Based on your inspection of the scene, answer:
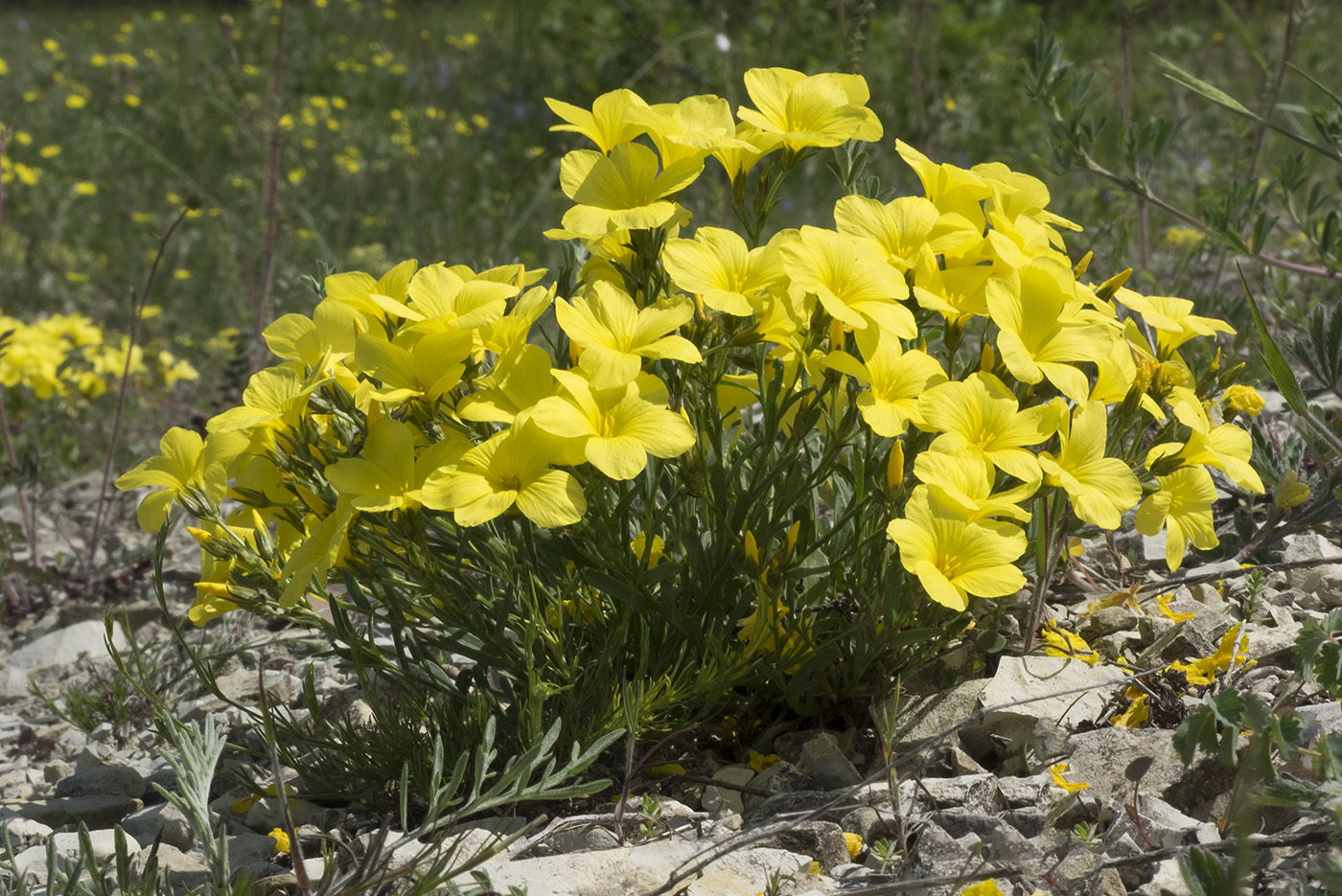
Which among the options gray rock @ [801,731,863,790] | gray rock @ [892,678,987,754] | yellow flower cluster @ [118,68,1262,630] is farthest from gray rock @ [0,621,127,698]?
gray rock @ [892,678,987,754]

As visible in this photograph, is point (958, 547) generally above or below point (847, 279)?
below

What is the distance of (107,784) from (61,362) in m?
2.71

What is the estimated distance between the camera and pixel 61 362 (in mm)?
4324

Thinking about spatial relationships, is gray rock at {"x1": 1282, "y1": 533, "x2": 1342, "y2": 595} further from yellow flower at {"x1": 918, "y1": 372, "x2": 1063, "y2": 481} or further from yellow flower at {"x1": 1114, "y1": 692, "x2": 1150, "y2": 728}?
yellow flower at {"x1": 918, "y1": 372, "x2": 1063, "y2": 481}

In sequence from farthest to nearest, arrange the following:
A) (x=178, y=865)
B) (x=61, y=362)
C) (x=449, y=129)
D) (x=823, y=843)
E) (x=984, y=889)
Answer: (x=449, y=129), (x=61, y=362), (x=178, y=865), (x=823, y=843), (x=984, y=889)

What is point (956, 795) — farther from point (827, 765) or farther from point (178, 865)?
point (178, 865)

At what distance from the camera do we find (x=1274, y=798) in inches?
49.7

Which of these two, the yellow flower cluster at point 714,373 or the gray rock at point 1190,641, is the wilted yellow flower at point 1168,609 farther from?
the yellow flower cluster at point 714,373

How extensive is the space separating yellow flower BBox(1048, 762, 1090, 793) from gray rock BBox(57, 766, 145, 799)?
1.65 metres

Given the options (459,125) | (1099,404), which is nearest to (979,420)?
(1099,404)

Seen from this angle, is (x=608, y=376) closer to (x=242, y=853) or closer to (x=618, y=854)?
(x=618, y=854)

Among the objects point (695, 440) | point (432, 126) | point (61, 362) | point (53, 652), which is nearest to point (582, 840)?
point (695, 440)

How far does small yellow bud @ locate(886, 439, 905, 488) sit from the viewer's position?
1500 mm

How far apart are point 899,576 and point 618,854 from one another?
1.81 feet
